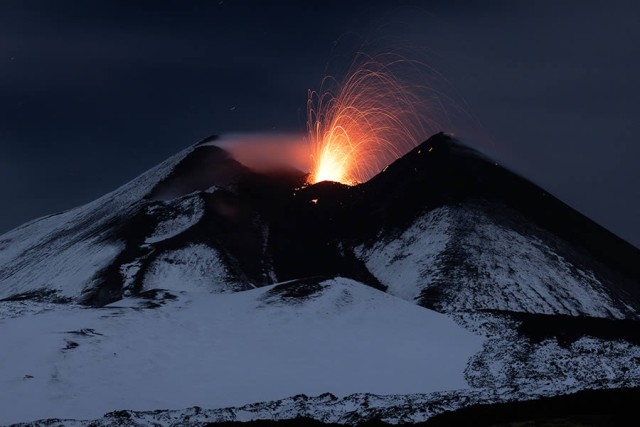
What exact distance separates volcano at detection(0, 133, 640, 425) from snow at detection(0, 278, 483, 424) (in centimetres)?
16

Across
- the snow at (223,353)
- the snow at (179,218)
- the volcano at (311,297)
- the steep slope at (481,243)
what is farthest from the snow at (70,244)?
the snow at (223,353)

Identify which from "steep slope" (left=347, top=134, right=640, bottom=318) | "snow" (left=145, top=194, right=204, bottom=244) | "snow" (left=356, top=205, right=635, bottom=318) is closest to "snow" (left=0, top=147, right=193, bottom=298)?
"snow" (left=145, top=194, right=204, bottom=244)

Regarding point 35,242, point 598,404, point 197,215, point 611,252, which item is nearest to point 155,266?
point 197,215

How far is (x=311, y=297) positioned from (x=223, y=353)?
40.3 feet

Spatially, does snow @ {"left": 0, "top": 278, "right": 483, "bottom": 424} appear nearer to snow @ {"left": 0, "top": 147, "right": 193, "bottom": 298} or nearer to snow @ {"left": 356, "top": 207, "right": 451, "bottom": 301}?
snow @ {"left": 356, "top": 207, "right": 451, "bottom": 301}

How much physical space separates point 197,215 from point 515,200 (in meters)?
44.5

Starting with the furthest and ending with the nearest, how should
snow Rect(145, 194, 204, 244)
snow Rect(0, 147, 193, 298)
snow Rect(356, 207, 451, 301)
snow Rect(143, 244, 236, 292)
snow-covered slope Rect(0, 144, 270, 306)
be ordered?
snow Rect(145, 194, 204, 244) < snow Rect(0, 147, 193, 298) < snow-covered slope Rect(0, 144, 270, 306) < snow Rect(143, 244, 236, 292) < snow Rect(356, 207, 451, 301)

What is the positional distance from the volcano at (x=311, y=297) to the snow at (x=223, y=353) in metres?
0.16

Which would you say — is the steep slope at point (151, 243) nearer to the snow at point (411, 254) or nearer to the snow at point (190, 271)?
the snow at point (190, 271)

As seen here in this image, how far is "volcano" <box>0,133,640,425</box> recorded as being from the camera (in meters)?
40.5

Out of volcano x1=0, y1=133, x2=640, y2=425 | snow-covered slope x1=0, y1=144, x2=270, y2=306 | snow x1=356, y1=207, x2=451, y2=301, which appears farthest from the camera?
snow-covered slope x1=0, y1=144, x2=270, y2=306

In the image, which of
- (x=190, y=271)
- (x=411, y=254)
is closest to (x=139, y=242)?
(x=190, y=271)

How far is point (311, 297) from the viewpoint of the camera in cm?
5847

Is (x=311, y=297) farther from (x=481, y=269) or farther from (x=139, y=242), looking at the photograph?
(x=139, y=242)
